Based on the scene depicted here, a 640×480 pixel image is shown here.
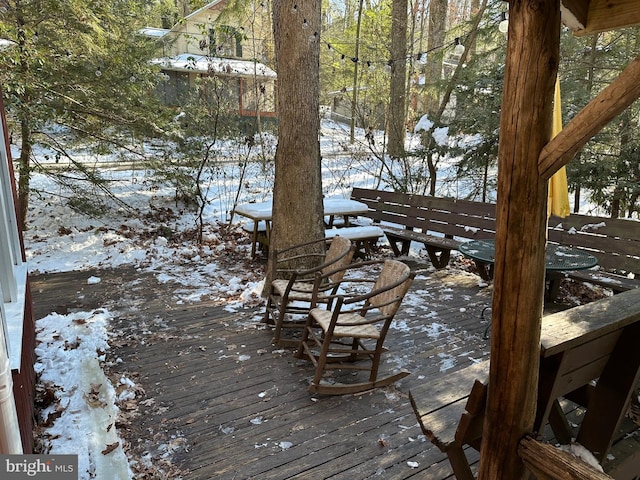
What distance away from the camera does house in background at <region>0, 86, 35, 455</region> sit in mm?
1776

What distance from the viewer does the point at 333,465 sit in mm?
2508

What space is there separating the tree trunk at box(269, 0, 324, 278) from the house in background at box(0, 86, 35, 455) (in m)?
2.30

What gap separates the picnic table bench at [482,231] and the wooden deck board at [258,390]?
3.85 feet

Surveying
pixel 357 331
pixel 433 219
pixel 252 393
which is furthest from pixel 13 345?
pixel 433 219

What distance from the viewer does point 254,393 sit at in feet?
10.5

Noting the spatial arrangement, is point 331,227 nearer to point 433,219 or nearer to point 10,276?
point 433,219

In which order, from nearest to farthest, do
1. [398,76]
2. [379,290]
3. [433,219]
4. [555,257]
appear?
1. [379,290]
2. [555,257]
3. [433,219]
4. [398,76]

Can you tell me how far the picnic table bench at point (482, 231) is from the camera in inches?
186

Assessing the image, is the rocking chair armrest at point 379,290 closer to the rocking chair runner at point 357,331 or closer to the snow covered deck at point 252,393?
the rocking chair runner at point 357,331

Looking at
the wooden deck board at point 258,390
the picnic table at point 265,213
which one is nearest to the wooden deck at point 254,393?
the wooden deck board at point 258,390

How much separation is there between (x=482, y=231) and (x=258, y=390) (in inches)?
167

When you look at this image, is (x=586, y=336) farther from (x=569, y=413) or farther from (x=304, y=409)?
(x=304, y=409)

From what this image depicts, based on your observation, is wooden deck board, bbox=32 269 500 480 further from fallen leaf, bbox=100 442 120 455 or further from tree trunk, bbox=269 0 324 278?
tree trunk, bbox=269 0 324 278

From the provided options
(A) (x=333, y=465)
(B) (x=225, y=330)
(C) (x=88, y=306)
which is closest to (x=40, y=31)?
(C) (x=88, y=306)
